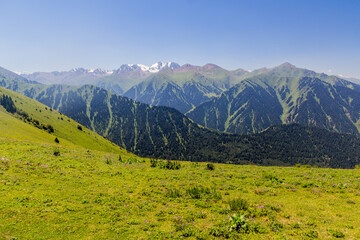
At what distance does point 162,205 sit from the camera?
51.4 ft

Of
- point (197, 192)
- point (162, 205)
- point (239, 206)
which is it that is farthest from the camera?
point (197, 192)

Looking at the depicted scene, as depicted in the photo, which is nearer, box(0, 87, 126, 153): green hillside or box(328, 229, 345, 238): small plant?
box(328, 229, 345, 238): small plant

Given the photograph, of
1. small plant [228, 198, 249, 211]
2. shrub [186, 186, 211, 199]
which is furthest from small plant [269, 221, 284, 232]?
shrub [186, 186, 211, 199]

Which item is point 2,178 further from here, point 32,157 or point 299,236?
point 299,236

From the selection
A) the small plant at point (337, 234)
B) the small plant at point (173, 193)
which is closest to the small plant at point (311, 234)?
the small plant at point (337, 234)

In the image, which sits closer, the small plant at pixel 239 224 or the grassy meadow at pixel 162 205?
the grassy meadow at pixel 162 205

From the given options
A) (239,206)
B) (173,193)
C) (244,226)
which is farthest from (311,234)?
(173,193)

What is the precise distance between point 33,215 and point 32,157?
1630 cm

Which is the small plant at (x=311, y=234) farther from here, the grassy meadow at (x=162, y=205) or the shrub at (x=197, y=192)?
the shrub at (x=197, y=192)

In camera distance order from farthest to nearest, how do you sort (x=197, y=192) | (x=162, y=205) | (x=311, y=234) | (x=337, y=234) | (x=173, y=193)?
1. (x=173, y=193)
2. (x=197, y=192)
3. (x=162, y=205)
4. (x=311, y=234)
5. (x=337, y=234)

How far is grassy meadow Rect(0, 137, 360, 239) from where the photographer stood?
11453 millimetres

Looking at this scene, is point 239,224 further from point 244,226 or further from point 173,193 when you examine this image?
point 173,193

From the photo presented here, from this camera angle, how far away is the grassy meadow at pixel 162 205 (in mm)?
11453

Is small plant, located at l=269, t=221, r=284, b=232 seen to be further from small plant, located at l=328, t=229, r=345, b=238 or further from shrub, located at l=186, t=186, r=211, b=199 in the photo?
shrub, located at l=186, t=186, r=211, b=199
